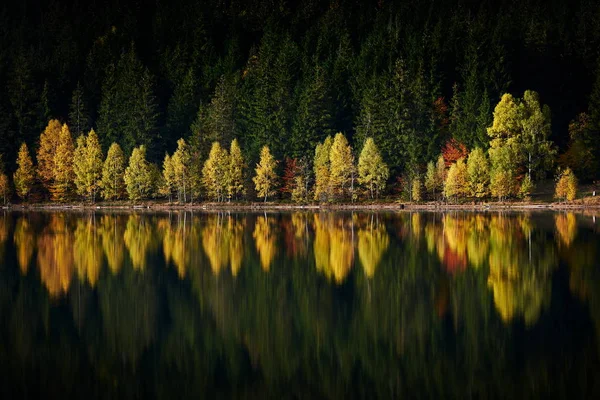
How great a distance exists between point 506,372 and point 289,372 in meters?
4.84

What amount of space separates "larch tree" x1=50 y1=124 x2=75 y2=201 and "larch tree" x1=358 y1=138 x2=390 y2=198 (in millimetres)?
37568

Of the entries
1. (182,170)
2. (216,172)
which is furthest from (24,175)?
(216,172)

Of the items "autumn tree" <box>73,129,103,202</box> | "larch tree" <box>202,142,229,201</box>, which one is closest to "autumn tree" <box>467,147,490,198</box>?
"larch tree" <box>202,142,229,201</box>

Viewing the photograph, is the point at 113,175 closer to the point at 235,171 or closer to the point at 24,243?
the point at 235,171

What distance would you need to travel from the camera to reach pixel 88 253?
42219 mm

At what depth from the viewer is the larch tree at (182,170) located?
100 metres

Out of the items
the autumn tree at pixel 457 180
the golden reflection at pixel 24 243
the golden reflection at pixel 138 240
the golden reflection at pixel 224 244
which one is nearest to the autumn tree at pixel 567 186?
the autumn tree at pixel 457 180

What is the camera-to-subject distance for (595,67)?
99.7 metres

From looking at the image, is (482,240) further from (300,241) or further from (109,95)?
(109,95)

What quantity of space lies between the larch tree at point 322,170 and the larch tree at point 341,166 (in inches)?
28.4

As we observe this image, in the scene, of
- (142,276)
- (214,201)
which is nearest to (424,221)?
(142,276)

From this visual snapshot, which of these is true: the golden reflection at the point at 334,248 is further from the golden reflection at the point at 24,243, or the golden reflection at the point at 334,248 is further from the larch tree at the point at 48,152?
the larch tree at the point at 48,152

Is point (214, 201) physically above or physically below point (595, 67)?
below

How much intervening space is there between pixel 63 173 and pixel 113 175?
6.68 metres
